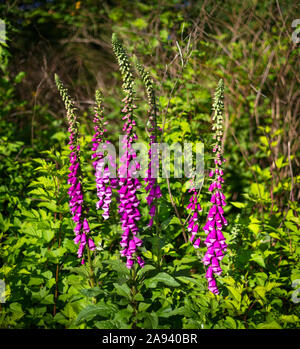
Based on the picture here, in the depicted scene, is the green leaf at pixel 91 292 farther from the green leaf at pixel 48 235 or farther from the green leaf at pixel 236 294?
the green leaf at pixel 236 294

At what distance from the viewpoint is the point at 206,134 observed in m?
4.77

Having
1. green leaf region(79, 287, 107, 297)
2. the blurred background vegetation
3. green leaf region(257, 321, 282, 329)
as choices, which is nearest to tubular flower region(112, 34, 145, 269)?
the blurred background vegetation

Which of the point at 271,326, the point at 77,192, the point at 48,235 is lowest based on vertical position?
the point at 271,326

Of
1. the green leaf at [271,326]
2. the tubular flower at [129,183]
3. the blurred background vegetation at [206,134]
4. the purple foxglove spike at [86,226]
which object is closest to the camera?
the tubular flower at [129,183]

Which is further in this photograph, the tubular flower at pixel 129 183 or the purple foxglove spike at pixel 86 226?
the purple foxglove spike at pixel 86 226

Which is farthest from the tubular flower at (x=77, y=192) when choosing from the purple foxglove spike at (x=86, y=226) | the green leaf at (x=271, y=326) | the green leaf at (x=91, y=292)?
the green leaf at (x=271, y=326)

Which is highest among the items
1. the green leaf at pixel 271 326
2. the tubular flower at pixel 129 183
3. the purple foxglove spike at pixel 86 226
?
the tubular flower at pixel 129 183

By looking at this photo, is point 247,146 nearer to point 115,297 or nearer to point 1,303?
point 115,297

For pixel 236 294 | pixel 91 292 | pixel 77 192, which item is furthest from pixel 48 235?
pixel 236 294

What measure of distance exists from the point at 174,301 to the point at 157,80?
3758mm

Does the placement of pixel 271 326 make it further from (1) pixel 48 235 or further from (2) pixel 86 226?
(1) pixel 48 235

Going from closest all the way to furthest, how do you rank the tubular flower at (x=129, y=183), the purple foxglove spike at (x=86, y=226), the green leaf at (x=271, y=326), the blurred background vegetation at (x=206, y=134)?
the tubular flower at (x=129, y=183)
the green leaf at (x=271, y=326)
the purple foxglove spike at (x=86, y=226)
the blurred background vegetation at (x=206, y=134)

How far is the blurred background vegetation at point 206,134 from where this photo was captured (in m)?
3.06

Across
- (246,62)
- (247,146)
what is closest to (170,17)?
(246,62)
